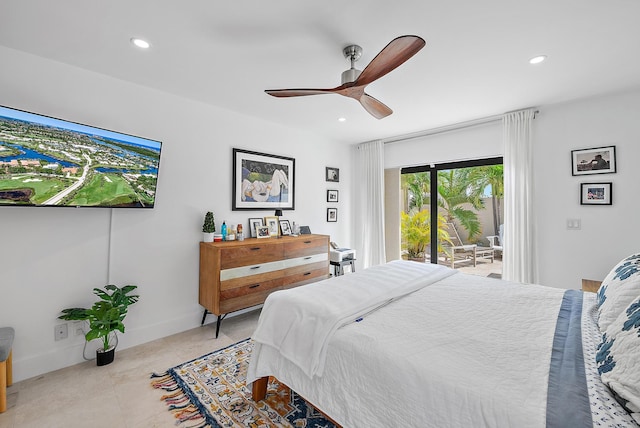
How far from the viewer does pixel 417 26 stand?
1.85m

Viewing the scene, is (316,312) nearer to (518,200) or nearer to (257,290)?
(257,290)

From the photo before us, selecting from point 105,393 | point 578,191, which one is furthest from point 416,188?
point 105,393

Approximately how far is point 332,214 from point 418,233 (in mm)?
1478

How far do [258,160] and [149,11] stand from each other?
2.03 metres

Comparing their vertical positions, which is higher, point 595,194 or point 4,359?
point 595,194

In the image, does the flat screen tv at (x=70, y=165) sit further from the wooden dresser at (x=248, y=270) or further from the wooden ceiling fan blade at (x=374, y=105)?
the wooden ceiling fan blade at (x=374, y=105)

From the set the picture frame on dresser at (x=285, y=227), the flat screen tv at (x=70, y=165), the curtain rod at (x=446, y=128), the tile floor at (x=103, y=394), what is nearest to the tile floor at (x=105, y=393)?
the tile floor at (x=103, y=394)

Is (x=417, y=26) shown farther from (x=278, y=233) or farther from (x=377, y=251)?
(x=377, y=251)

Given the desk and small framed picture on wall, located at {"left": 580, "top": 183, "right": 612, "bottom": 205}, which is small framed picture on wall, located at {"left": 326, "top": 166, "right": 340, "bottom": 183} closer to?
the desk

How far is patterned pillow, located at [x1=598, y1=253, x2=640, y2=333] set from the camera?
1.32 m

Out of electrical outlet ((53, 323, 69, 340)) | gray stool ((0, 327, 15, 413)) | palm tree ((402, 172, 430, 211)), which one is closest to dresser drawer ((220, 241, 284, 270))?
electrical outlet ((53, 323, 69, 340))

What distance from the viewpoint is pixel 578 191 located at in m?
3.05

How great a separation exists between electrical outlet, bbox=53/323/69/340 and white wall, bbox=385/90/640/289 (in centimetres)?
488

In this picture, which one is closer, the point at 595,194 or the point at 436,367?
the point at 436,367
